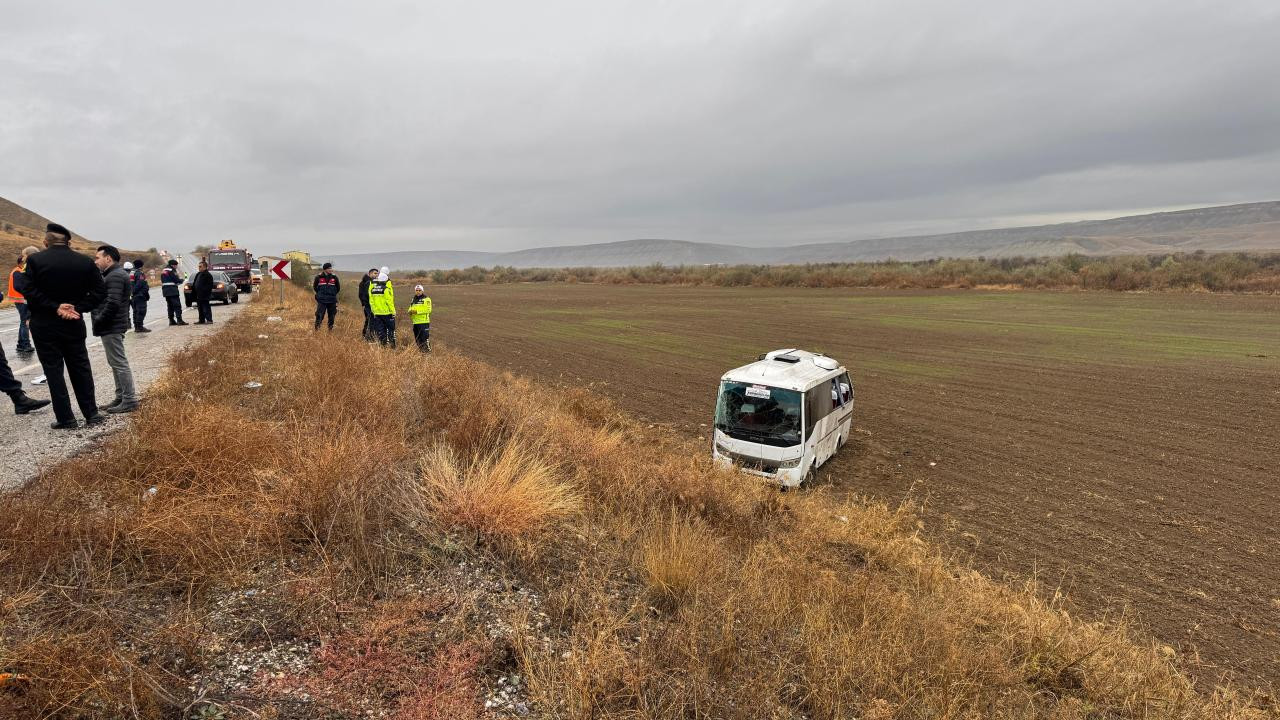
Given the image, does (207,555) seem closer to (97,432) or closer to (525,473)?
(525,473)

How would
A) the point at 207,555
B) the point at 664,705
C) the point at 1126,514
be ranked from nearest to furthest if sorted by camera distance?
→ the point at 664,705, the point at 207,555, the point at 1126,514

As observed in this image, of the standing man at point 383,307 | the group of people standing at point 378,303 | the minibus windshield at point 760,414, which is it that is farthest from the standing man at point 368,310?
the minibus windshield at point 760,414

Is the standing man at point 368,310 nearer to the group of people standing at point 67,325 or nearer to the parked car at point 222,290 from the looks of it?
the group of people standing at point 67,325

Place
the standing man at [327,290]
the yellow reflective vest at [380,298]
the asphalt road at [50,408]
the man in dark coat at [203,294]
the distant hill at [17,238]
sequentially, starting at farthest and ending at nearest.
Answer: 1. the distant hill at [17,238]
2. the man in dark coat at [203,294]
3. the standing man at [327,290]
4. the yellow reflective vest at [380,298]
5. the asphalt road at [50,408]

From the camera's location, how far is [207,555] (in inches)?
146

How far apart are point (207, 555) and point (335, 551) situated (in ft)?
2.42

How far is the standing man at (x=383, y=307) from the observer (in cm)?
1565

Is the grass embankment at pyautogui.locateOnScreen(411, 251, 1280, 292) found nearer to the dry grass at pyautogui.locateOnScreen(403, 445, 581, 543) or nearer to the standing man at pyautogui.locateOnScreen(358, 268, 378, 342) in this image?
the standing man at pyautogui.locateOnScreen(358, 268, 378, 342)

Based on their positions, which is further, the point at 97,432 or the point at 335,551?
the point at 97,432

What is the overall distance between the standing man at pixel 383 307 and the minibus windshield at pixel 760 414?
9.50m

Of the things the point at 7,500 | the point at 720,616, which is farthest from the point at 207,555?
the point at 720,616

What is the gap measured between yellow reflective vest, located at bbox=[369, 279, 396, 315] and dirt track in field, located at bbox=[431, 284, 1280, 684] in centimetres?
564

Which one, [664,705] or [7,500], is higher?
[7,500]

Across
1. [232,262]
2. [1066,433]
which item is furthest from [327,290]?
[232,262]
